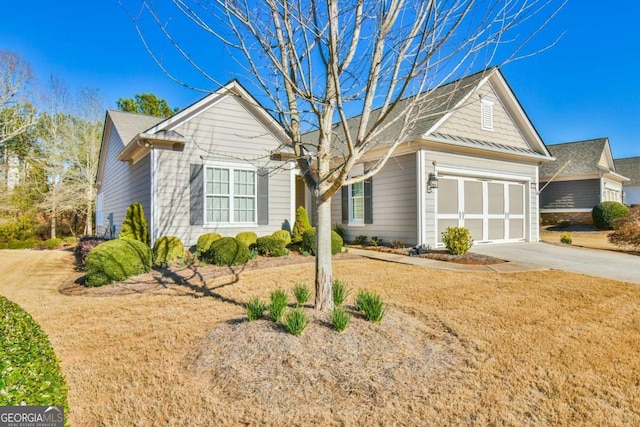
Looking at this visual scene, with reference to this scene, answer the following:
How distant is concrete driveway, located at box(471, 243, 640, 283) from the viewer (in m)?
7.89

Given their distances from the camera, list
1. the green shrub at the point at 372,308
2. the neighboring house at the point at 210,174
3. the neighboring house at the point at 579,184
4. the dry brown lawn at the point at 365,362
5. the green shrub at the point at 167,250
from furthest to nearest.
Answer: the neighboring house at the point at 579,184, the neighboring house at the point at 210,174, the green shrub at the point at 167,250, the green shrub at the point at 372,308, the dry brown lawn at the point at 365,362

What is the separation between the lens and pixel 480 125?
1252 centimetres

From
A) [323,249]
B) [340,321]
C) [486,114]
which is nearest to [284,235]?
[323,249]

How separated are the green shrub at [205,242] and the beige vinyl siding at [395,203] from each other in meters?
5.37

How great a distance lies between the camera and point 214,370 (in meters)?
3.29

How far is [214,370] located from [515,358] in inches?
117

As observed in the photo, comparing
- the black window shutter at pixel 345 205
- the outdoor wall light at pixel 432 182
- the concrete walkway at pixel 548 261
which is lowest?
the concrete walkway at pixel 548 261

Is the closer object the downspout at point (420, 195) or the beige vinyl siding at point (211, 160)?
the beige vinyl siding at point (211, 160)

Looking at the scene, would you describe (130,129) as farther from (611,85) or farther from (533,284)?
(611,85)

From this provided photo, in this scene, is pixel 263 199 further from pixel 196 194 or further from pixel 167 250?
pixel 167 250

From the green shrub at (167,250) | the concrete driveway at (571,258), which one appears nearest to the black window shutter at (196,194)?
the green shrub at (167,250)

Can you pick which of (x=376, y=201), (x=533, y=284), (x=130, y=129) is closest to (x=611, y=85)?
(x=376, y=201)

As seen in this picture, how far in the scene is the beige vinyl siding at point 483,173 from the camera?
10906 mm

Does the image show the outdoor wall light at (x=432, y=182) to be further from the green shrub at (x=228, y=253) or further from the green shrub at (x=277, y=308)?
the green shrub at (x=277, y=308)
